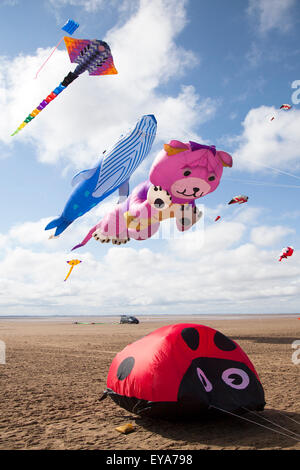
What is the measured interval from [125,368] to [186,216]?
9.04 m

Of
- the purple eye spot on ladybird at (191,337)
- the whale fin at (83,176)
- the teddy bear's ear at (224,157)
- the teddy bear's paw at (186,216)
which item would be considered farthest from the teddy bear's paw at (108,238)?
the purple eye spot on ladybird at (191,337)

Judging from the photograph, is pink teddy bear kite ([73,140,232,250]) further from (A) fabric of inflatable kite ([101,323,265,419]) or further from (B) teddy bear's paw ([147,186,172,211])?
(A) fabric of inflatable kite ([101,323,265,419])

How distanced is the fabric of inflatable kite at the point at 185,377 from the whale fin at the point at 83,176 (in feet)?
27.6

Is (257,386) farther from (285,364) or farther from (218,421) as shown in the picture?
(285,364)

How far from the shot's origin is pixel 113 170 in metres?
12.9

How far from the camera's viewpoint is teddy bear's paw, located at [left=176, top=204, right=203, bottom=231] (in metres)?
14.2

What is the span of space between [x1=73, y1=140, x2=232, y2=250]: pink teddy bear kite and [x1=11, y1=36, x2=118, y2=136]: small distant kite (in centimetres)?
330

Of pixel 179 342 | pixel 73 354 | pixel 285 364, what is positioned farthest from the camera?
pixel 73 354

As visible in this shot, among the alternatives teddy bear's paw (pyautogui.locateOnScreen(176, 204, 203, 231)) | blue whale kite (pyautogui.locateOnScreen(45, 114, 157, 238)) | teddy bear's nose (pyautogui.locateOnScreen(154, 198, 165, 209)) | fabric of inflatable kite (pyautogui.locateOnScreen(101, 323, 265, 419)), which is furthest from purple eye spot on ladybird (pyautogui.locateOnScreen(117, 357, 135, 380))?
teddy bear's paw (pyautogui.locateOnScreen(176, 204, 203, 231))

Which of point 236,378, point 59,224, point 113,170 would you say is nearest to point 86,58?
point 113,170

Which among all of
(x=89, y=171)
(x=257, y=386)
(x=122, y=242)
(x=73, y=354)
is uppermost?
(x=89, y=171)

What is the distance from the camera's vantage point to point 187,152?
11883 mm
